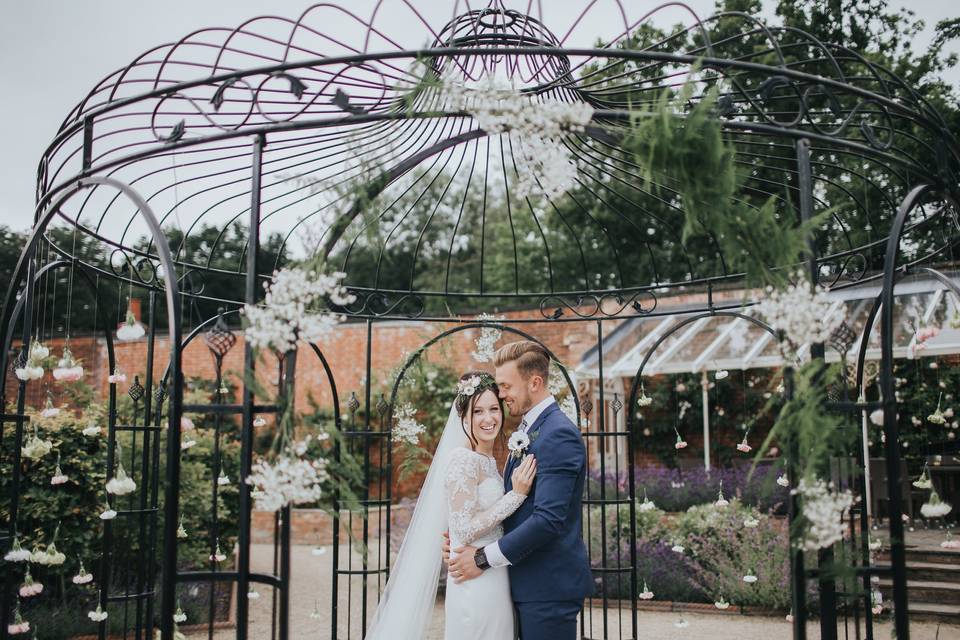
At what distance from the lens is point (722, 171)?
2684mm

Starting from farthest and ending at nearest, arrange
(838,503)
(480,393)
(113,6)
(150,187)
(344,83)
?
(113,6), (150,187), (480,393), (344,83), (838,503)

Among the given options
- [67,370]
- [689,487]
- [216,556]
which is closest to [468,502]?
[216,556]

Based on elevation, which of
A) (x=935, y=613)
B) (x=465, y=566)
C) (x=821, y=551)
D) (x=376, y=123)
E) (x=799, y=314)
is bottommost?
(x=935, y=613)

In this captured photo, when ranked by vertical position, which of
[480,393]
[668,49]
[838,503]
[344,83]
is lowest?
[838,503]

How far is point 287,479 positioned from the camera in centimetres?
262

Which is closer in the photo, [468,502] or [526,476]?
[526,476]

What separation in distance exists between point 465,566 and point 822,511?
187 cm

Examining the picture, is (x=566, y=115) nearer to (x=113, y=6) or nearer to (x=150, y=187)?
(x=150, y=187)

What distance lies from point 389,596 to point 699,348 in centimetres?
872

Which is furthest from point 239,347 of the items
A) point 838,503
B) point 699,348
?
point 838,503

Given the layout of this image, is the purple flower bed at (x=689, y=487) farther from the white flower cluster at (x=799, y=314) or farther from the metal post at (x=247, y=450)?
the metal post at (x=247, y=450)

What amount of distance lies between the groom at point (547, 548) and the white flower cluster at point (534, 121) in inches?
56.3

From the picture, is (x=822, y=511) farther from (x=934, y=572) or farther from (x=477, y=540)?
(x=934, y=572)

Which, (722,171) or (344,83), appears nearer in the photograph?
(722,171)
